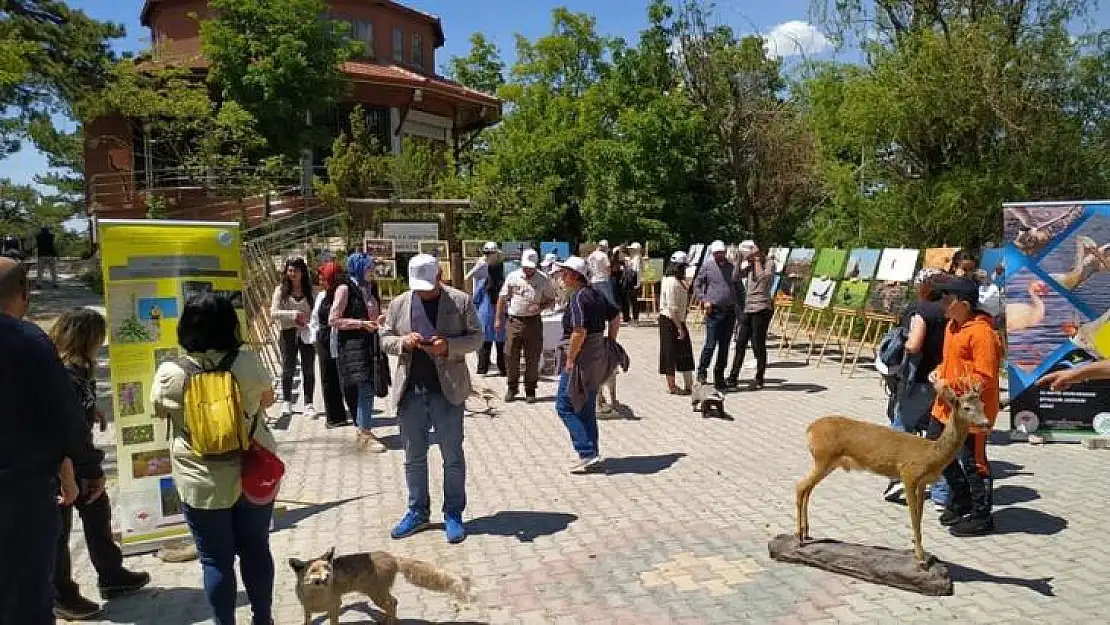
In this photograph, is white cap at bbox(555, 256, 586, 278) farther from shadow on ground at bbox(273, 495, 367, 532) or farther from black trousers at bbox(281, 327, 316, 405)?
black trousers at bbox(281, 327, 316, 405)

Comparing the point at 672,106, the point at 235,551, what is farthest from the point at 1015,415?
the point at 672,106

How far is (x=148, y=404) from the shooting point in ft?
16.8

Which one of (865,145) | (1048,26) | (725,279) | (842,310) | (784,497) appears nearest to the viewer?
(784,497)

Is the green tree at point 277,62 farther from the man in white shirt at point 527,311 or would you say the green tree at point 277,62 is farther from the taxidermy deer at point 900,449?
the taxidermy deer at point 900,449

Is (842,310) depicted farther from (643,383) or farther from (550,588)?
(550,588)

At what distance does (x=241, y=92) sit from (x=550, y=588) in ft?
75.9

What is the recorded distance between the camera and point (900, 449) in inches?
181

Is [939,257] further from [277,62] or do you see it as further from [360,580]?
[277,62]

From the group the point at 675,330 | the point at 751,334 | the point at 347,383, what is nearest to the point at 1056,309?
the point at 751,334

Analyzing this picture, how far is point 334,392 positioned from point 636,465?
3.53 m

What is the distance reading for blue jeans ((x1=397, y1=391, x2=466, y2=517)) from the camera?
5.31 m

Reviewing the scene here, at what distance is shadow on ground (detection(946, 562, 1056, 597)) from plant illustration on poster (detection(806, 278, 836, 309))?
837cm

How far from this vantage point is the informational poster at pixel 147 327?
495 cm

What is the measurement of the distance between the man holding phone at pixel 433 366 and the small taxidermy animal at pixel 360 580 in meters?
1.17
